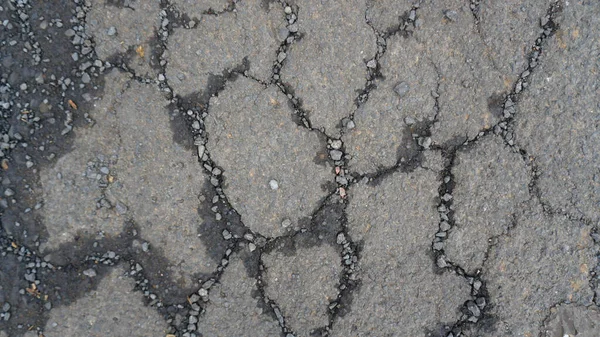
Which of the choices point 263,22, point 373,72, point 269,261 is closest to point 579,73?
point 373,72

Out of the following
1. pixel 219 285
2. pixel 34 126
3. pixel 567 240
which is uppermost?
pixel 34 126

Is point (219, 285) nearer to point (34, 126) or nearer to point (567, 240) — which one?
point (34, 126)

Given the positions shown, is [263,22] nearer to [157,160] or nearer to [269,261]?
[157,160]

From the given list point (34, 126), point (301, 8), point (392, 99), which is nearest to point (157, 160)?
point (34, 126)

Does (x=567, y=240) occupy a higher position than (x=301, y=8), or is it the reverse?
(x=301, y=8)

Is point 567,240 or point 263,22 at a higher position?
point 263,22

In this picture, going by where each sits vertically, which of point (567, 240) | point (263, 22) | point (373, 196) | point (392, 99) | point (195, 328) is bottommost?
point (195, 328)
